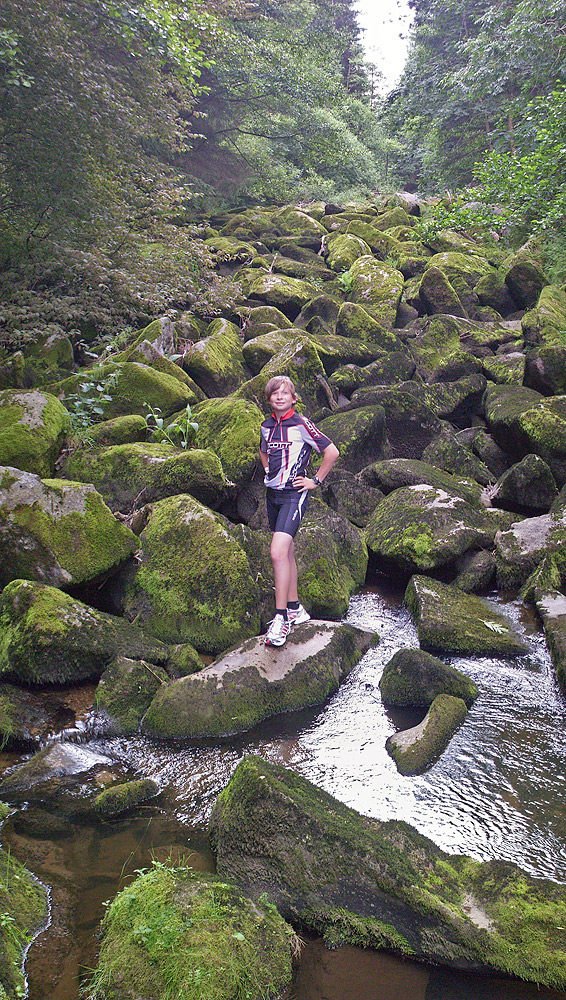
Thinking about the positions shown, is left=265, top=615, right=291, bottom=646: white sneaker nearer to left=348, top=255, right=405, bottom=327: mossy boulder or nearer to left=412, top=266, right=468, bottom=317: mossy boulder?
left=348, top=255, right=405, bottom=327: mossy boulder

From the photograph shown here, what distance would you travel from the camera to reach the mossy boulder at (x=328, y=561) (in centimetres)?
631

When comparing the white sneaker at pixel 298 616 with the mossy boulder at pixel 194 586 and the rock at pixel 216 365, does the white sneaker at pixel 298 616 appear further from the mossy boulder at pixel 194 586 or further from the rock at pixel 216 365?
the rock at pixel 216 365

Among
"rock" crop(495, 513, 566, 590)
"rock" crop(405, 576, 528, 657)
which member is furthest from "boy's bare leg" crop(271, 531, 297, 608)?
"rock" crop(495, 513, 566, 590)

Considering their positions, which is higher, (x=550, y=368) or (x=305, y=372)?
(x=550, y=368)

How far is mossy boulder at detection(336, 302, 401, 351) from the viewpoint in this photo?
11695 millimetres

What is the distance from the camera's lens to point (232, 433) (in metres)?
7.70

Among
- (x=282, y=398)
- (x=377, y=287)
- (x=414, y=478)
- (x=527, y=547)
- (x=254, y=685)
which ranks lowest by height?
(x=254, y=685)

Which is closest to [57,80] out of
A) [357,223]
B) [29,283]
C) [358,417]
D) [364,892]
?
[29,283]

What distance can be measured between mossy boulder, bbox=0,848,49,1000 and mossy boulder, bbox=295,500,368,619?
357cm

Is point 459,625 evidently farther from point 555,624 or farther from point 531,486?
point 531,486

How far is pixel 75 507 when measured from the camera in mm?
5855

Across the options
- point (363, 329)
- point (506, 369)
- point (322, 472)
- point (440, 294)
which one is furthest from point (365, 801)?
point (440, 294)

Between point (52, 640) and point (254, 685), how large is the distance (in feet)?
5.25

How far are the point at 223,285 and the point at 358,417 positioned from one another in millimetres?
5111
